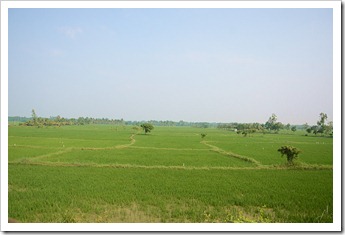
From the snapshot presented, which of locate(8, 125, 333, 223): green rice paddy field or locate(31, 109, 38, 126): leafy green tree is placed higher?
locate(31, 109, 38, 126): leafy green tree

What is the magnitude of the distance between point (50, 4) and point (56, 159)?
472 cm

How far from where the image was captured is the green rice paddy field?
3.95 meters

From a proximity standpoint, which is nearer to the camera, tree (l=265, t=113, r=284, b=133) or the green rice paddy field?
the green rice paddy field

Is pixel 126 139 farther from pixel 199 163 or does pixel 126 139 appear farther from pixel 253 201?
pixel 253 201

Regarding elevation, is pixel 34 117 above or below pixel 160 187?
above

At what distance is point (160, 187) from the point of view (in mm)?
5098

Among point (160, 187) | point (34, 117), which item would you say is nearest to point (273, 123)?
point (160, 187)

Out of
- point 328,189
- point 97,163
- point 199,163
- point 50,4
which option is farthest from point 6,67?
point 328,189

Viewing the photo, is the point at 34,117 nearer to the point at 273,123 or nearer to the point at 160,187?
the point at 160,187

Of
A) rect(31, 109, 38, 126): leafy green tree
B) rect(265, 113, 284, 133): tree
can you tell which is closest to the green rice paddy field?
rect(31, 109, 38, 126): leafy green tree

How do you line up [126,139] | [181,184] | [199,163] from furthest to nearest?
[126,139], [199,163], [181,184]

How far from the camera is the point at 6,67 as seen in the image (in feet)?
13.0

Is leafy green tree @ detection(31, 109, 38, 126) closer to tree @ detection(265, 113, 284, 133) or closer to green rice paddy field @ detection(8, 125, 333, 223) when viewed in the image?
green rice paddy field @ detection(8, 125, 333, 223)

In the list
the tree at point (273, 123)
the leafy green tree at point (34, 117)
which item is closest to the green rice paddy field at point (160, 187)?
the leafy green tree at point (34, 117)
